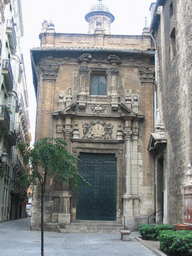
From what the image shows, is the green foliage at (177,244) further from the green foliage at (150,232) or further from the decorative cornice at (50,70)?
the decorative cornice at (50,70)

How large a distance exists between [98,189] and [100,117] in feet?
12.9

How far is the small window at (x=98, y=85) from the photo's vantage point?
68.5 ft

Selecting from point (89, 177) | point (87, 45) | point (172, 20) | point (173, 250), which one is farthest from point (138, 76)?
point (173, 250)

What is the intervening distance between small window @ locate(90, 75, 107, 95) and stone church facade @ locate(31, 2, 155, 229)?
0.19ft

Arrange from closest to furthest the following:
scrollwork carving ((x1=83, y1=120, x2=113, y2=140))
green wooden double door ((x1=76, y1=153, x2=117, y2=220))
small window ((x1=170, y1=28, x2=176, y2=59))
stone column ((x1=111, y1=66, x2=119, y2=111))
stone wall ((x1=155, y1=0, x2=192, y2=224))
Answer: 1. stone wall ((x1=155, y1=0, x2=192, y2=224))
2. small window ((x1=170, y1=28, x2=176, y2=59))
3. green wooden double door ((x1=76, y1=153, x2=117, y2=220))
4. scrollwork carving ((x1=83, y1=120, x2=113, y2=140))
5. stone column ((x1=111, y1=66, x2=119, y2=111))

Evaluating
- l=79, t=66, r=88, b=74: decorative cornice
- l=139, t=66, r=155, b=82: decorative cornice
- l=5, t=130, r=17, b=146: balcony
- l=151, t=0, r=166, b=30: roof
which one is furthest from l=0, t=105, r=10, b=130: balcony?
l=151, t=0, r=166, b=30: roof

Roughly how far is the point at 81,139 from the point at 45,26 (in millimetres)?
7518

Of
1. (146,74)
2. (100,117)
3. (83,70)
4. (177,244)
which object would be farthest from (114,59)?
(177,244)

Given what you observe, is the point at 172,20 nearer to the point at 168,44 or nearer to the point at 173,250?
the point at 168,44

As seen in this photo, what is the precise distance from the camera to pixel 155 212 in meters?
18.9

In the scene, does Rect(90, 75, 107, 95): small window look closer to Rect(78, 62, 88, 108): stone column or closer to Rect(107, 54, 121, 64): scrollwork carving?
Rect(78, 62, 88, 108): stone column

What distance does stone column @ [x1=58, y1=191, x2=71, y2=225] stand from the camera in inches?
723

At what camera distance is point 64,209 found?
18.6 metres

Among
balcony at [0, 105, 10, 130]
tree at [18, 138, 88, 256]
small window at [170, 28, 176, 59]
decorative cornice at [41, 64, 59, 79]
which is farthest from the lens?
balcony at [0, 105, 10, 130]
